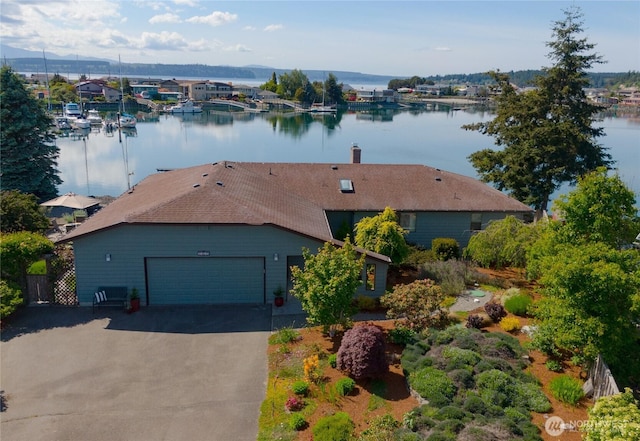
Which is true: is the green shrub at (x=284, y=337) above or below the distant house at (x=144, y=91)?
below

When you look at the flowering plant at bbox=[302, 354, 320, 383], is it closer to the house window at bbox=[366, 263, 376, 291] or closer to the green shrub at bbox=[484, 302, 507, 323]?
the house window at bbox=[366, 263, 376, 291]

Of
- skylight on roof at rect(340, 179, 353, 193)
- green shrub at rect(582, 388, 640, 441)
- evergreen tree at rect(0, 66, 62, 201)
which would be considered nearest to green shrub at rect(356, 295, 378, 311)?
skylight on roof at rect(340, 179, 353, 193)

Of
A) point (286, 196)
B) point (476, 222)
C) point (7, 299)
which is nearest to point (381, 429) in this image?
point (7, 299)

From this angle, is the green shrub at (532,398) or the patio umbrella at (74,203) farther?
the patio umbrella at (74,203)

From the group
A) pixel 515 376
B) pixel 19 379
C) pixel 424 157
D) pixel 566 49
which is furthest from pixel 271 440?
pixel 424 157

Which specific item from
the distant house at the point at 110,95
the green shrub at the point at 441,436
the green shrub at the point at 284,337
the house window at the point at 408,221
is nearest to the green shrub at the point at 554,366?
the green shrub at the point at 441,436

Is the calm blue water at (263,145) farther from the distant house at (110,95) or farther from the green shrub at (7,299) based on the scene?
the green shrub at (7,299)

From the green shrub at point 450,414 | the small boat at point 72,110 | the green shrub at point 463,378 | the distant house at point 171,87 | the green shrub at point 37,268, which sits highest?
the distant house at point 171,87

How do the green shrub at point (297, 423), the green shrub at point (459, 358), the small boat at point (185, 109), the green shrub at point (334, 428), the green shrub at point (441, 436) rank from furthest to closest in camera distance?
the small boat at point (185, 109)
the green shrub at point (459, 358)
the green shrub at point (297, 423)
the green shrub at point (334, 428)
the green shrub at point (441, 436)
